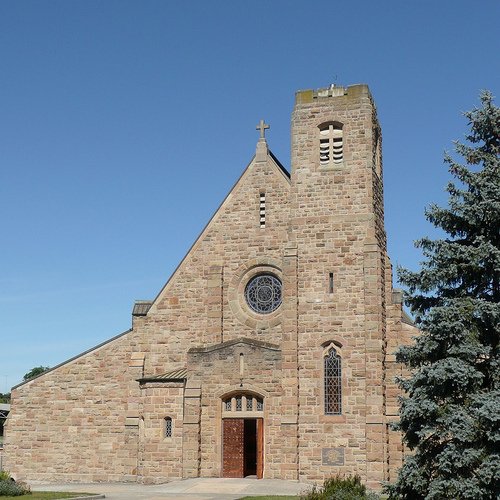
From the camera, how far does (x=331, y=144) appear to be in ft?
103

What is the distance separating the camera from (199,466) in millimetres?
29000

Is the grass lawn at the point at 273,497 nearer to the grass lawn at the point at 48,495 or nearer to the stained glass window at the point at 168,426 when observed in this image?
the grass lawn at the point at 48,495

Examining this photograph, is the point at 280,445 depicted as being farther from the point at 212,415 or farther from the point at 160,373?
the point at 160,373

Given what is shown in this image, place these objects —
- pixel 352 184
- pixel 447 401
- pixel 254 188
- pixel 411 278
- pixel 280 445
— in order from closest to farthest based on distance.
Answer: pixel 447 401, pixel 411 278, pixel 280 445, pixel 352 184, pixel 254 188

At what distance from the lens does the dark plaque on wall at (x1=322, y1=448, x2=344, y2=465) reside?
2803cm

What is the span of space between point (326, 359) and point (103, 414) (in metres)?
9.63

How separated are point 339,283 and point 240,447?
7116 millimetres

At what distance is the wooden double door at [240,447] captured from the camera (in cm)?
2894

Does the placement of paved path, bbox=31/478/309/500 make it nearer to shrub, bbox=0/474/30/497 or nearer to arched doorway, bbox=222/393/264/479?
arched doorway, bbox=222/393/264/479

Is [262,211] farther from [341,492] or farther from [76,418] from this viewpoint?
[341,492]

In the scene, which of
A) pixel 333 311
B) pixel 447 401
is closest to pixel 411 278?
pixel 447 401

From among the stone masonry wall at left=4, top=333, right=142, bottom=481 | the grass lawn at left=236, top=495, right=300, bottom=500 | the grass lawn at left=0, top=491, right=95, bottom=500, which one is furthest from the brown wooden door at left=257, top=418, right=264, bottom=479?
the grass lawn at left=0, top=491, right=95, bottom=500

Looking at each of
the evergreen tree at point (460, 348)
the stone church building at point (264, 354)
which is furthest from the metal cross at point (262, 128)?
the evergreen tree at point (460, 348)

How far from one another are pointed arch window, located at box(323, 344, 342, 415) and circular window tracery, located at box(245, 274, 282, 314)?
349 cm
